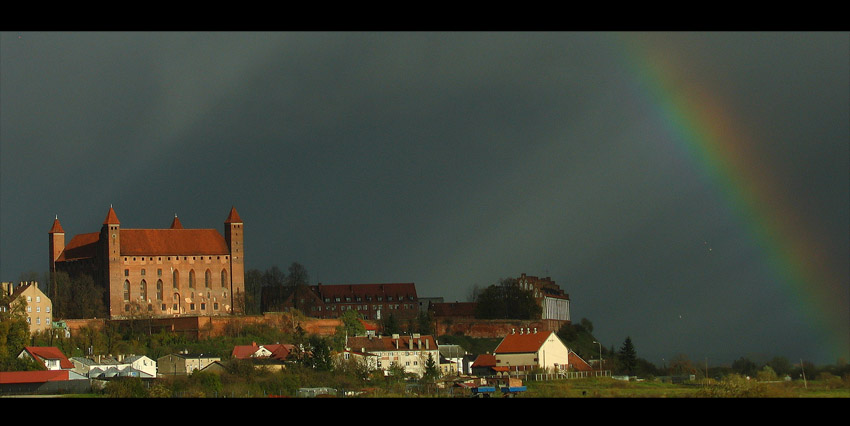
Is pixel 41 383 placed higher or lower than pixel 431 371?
higher

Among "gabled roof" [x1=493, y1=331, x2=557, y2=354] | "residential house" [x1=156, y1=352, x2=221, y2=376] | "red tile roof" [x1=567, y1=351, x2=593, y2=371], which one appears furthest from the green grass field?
"residential house" [x1=156, y1=352, x2=221, y2=376]

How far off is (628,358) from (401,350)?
16.3 meters

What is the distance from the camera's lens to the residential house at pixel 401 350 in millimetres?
72875

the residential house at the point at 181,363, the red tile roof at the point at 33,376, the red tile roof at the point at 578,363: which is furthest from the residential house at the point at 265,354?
the red tile roof at the point at 578,363

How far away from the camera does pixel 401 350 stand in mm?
74875

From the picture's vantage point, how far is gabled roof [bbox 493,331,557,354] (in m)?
73.8

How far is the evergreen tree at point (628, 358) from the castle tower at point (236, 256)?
107 ft

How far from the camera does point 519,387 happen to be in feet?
186

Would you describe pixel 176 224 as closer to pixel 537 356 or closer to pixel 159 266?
pixel 159 266

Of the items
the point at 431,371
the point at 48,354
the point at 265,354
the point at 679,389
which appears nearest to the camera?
the point at 679,389

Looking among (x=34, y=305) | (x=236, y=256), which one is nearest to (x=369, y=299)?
(x=236, y=256)
